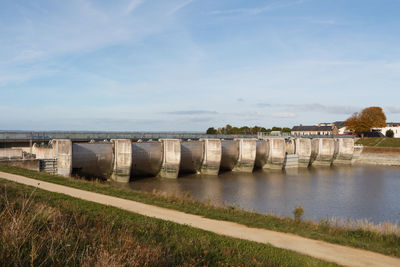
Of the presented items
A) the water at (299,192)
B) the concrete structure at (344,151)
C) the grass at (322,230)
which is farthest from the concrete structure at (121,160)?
the concrete structure at (344,151)

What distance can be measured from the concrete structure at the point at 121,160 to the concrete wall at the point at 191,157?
10205 millimetres

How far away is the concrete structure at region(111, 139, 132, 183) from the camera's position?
122 ft

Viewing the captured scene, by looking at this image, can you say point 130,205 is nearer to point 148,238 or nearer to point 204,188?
point 148,238

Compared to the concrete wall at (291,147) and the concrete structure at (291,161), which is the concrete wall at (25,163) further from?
the concrete wall at (291,147)

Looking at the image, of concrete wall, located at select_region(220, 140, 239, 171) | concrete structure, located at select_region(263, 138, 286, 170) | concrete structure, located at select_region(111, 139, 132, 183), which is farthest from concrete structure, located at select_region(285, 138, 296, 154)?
concrete structure, located at select_region(111, 139, 132, 183)

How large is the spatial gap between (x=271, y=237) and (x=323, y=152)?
5767 cm

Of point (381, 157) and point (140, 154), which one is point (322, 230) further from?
point (381, 157)

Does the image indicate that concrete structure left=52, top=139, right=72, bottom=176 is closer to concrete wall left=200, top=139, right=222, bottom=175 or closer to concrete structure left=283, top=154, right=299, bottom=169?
concrete wall left=200, top=139, right=222, bottom=175

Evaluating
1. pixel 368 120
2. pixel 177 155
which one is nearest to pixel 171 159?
pixel 177 155

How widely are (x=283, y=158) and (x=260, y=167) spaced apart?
4.28 meters

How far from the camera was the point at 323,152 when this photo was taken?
216 feet

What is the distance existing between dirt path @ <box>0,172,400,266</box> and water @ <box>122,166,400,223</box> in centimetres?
788

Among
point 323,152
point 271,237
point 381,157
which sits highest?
point 323,152

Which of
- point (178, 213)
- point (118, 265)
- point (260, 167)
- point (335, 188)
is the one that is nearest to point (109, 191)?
point (178, 213)
